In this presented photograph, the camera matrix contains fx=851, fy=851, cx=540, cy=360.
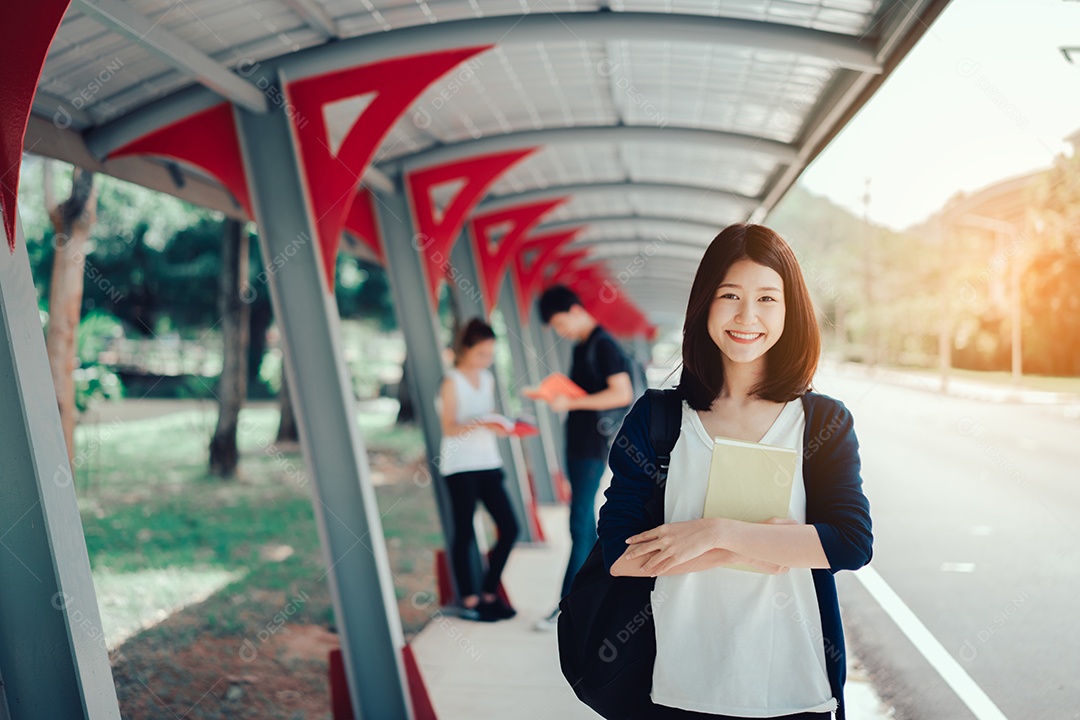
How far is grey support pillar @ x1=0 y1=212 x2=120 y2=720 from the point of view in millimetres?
2328

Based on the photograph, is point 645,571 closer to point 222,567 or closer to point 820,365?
point 820,365

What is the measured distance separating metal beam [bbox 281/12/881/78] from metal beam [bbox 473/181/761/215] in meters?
3.98

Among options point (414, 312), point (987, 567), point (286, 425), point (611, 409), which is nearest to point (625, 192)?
point (414, 312)

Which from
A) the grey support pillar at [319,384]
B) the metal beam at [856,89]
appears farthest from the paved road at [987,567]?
the grey support pillar at [319,384]

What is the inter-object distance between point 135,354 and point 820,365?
1218 inches

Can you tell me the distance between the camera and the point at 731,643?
168 cm

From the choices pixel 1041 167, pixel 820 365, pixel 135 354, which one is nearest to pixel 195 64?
pixel 820 365

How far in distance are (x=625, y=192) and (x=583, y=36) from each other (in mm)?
Answer: 4281

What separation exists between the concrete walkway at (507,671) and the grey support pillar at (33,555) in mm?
2197

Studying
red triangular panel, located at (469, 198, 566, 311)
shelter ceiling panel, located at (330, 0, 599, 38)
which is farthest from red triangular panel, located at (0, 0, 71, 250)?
red triangular panel, located at (469, 198, 566, 311)

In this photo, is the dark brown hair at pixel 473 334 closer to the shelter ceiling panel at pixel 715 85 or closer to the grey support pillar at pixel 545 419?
the shelter ceiling panel at pixel 715 85

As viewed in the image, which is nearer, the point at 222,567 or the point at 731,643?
the point at 731,643

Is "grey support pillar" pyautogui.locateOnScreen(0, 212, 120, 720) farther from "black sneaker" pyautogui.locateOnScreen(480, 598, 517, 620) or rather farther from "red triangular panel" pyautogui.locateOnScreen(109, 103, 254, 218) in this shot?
"black sneaker" pyautogui.locateOnScreen(480, 598, 517, 620)

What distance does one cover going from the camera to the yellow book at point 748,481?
1.64 metres
